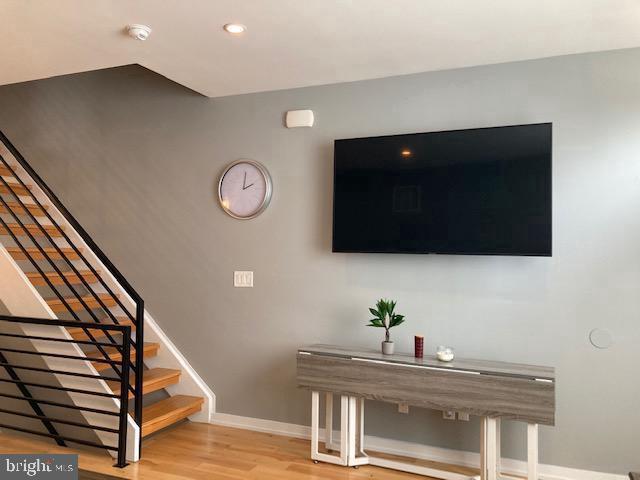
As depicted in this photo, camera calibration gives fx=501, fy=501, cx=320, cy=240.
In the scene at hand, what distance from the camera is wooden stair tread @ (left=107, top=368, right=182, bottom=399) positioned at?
3480 mm

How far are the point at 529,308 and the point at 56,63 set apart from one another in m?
3.32

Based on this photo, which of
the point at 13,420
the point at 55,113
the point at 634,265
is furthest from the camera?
the point at 55,113

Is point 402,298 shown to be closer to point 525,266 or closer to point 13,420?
point 525,266

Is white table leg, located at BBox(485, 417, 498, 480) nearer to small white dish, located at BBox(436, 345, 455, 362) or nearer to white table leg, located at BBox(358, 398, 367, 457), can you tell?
small white dish, located at BBox(436, 345, 455, 362)

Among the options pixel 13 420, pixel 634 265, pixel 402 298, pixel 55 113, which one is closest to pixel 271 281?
pixel 402 298

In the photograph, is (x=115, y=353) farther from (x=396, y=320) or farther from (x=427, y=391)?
(x=427, y=391)

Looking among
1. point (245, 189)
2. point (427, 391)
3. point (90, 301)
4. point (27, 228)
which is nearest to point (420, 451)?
point (427, 391)

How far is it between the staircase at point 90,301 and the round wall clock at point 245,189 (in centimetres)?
98

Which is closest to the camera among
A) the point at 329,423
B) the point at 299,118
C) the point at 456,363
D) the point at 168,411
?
the point at 456,363

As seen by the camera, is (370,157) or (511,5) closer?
(511,5)

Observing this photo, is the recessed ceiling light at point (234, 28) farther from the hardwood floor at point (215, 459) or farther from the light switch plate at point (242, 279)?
the hardwood floor at point (215, 459)

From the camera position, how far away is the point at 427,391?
279cm

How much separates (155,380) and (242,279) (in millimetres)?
938

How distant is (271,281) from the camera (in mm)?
3672
